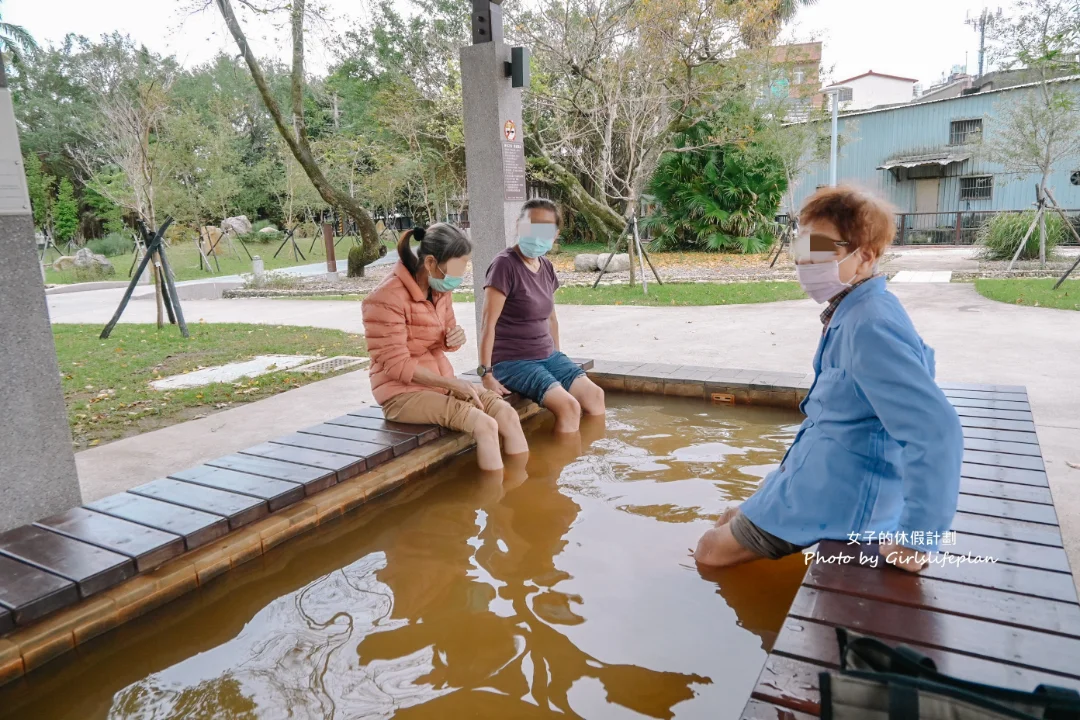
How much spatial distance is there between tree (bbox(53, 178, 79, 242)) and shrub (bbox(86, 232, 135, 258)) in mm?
893

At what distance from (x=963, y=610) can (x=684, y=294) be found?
9264mm

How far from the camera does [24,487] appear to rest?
288 cm

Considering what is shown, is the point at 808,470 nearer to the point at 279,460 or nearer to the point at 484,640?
the point at 484,640

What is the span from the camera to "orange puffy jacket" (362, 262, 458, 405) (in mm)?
3572

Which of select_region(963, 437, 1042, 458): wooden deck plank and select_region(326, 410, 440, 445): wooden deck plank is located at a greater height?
select_region(326, 410, 440, 445): wooden deck plank

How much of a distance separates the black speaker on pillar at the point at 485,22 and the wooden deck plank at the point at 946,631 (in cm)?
530

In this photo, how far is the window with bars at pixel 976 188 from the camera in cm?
2331

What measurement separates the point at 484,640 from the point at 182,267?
2341 centimetres

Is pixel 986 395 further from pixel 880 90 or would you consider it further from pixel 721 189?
pixel 880 90

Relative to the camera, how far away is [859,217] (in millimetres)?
1960

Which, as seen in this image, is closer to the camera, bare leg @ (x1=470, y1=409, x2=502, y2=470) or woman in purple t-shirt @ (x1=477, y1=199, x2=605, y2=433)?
bare leg @ (x1=470, y1=409, x2=502, y2=470)

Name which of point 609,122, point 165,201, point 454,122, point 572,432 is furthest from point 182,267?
point 572,432

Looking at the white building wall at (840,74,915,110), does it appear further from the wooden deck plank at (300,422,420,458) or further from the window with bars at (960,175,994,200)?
the wooden deck plank at (300,422,420,458)

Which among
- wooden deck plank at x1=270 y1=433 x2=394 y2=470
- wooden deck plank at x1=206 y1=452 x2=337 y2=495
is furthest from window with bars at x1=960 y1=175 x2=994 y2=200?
wooden deck plank at x1=206 y1=452 x2=337 y2=495
